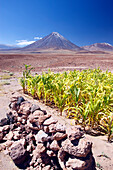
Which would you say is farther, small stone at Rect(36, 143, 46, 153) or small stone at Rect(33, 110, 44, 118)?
small stone at Rect(33, 110, 44, 118)

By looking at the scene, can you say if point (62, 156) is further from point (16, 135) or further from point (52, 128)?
point (16, 135)

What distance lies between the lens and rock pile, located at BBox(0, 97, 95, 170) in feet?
5.29

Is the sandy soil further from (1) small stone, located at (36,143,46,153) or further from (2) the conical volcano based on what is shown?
(2) the conical volcano

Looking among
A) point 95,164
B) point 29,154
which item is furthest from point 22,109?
point 95,164

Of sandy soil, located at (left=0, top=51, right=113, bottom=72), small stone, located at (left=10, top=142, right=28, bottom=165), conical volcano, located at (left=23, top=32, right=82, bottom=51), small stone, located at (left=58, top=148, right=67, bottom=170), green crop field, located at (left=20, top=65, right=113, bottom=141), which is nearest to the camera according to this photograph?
small stone, located at (left=58, top=148, right=67, bottom=170)

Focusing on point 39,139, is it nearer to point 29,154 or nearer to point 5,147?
point 29,154

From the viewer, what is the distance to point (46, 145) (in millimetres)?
1914

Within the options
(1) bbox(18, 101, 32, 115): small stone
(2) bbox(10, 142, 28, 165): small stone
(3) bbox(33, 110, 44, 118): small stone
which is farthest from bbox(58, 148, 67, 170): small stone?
(1) bbox(18, 101, 32, 115): small stone

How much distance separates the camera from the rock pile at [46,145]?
1611 millimetres

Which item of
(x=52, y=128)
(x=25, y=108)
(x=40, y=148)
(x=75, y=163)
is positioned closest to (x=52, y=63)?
(x=25, y=108)

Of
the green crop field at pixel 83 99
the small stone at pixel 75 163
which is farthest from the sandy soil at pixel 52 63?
the small stone at pixel 75 163

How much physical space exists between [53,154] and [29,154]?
0.43 m

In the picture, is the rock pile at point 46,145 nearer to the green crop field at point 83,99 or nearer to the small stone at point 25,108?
the small stone at point 25,108

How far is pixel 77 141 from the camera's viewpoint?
1680 mm
